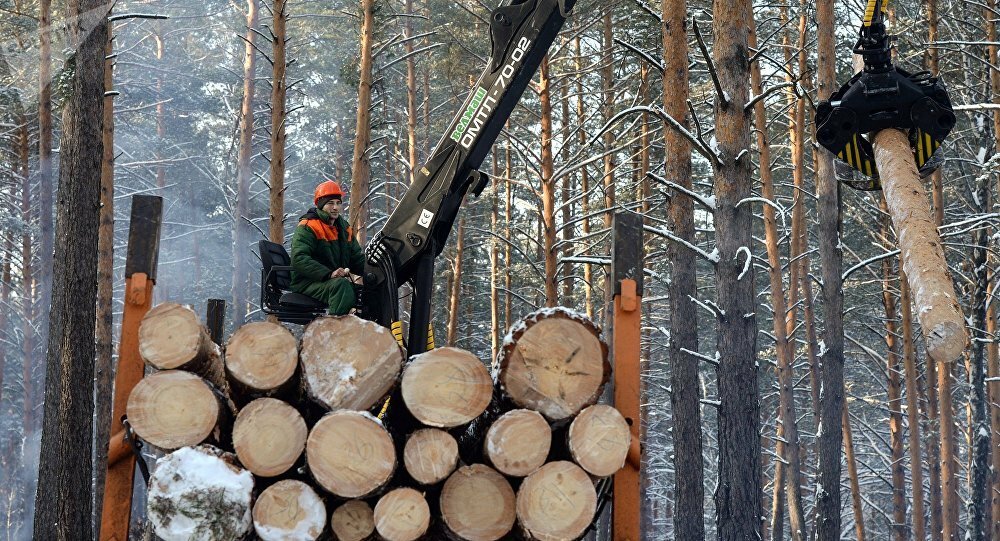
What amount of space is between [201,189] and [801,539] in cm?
2410

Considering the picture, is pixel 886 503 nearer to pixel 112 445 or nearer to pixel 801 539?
pixel 801 539

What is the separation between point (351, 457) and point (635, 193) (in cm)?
1911

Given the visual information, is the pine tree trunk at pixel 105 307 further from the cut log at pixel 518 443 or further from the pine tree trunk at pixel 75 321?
the cut log at pixel 518 443

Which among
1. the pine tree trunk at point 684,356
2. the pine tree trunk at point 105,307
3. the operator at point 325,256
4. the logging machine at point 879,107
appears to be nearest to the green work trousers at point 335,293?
the operator at point 325,256

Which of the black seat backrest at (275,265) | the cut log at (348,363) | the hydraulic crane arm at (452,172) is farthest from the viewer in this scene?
the black seat backrest at (275,265)

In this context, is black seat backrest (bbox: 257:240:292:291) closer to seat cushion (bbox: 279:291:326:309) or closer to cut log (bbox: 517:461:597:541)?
seat cushion (bbox: 279:291:326:309)

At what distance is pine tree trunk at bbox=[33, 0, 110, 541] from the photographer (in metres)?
8.44

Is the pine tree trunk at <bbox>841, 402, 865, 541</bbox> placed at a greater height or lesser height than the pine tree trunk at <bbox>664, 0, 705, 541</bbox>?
lesser

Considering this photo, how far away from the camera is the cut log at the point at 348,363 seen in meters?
4.64

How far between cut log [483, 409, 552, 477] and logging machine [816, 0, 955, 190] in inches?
87.1

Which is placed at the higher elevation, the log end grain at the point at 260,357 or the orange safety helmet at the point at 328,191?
the orange safety helmet at the point at 328,191

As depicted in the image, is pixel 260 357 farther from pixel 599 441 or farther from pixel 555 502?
pixel 599 441

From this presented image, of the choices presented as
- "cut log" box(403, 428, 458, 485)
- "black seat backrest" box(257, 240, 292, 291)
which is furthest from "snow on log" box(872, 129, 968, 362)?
"black seat backrest" box(257, 240, 292, 291)

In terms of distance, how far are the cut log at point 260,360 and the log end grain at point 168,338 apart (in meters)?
0.18
